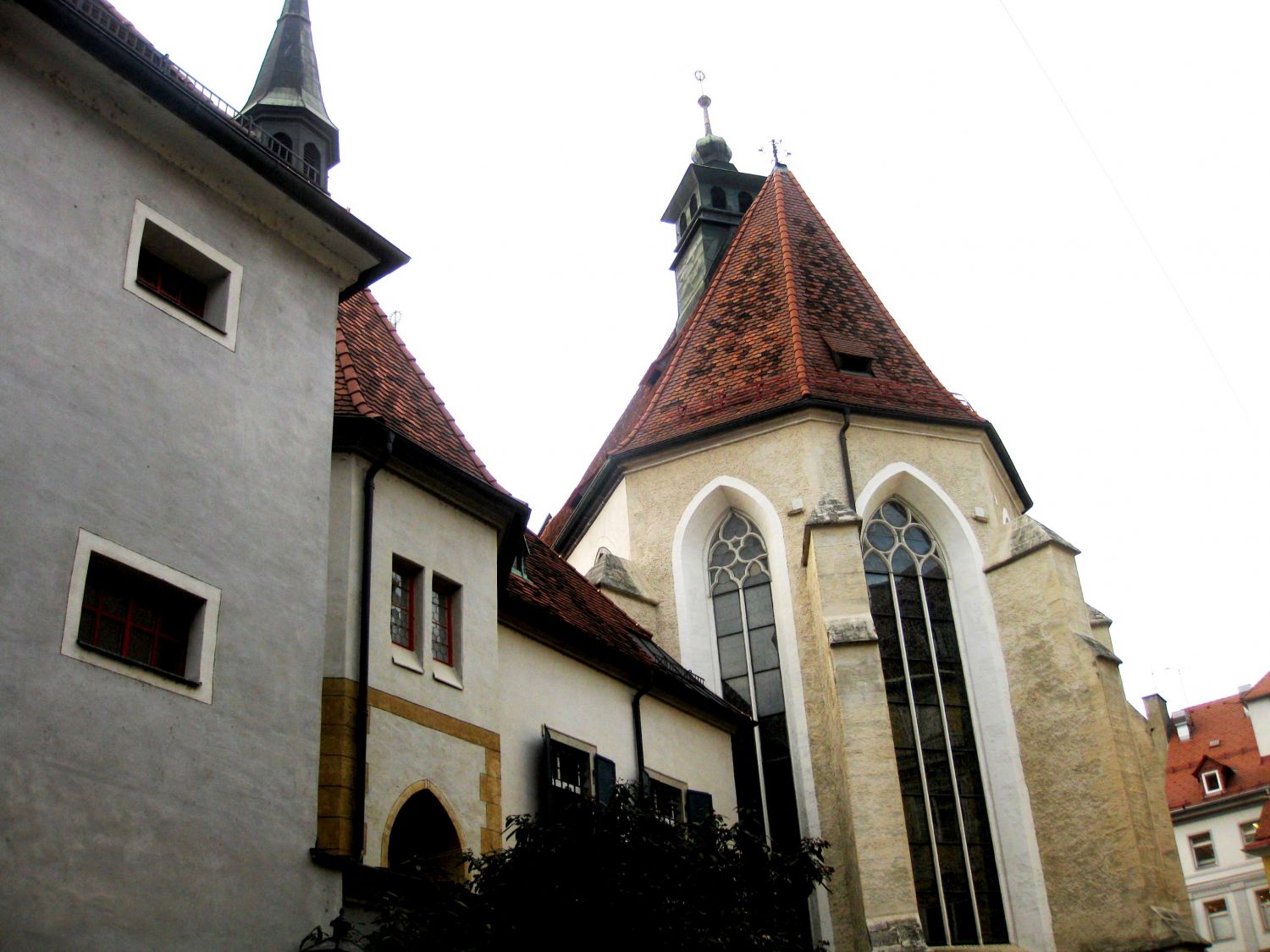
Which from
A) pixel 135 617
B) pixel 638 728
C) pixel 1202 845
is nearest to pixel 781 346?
pixel 638 728

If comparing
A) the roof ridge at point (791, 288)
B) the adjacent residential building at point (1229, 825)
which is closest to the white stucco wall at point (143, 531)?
the roof ridge at point (791, 288)

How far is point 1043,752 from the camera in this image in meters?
18.8

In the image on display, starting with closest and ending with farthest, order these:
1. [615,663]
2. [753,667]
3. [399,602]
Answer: [399,602] < [615,663] < [753,667]

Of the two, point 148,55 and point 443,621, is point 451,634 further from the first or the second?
point 148,55

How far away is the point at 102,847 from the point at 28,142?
4618 millimetres

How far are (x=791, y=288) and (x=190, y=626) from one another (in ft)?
53.1

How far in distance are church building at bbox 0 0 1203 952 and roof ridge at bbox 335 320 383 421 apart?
0.05 m

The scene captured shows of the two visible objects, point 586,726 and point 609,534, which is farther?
point 609,534

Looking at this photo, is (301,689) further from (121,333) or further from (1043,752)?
(1043,752)

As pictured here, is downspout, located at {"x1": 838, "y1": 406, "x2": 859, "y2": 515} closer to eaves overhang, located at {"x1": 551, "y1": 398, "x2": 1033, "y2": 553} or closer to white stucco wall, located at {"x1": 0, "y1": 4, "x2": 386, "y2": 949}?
eaves overhang, located at {"x1": 551, "y1": 398, "x2": 1033, "y2": 553}

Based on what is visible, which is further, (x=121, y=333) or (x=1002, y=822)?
(x=1002, y=822)

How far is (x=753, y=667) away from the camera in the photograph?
20219 millimetres

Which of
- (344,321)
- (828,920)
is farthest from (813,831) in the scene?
(344,321)

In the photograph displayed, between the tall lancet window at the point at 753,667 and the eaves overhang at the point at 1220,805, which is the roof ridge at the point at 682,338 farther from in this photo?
the eaves overhang at the point at 1220,805
